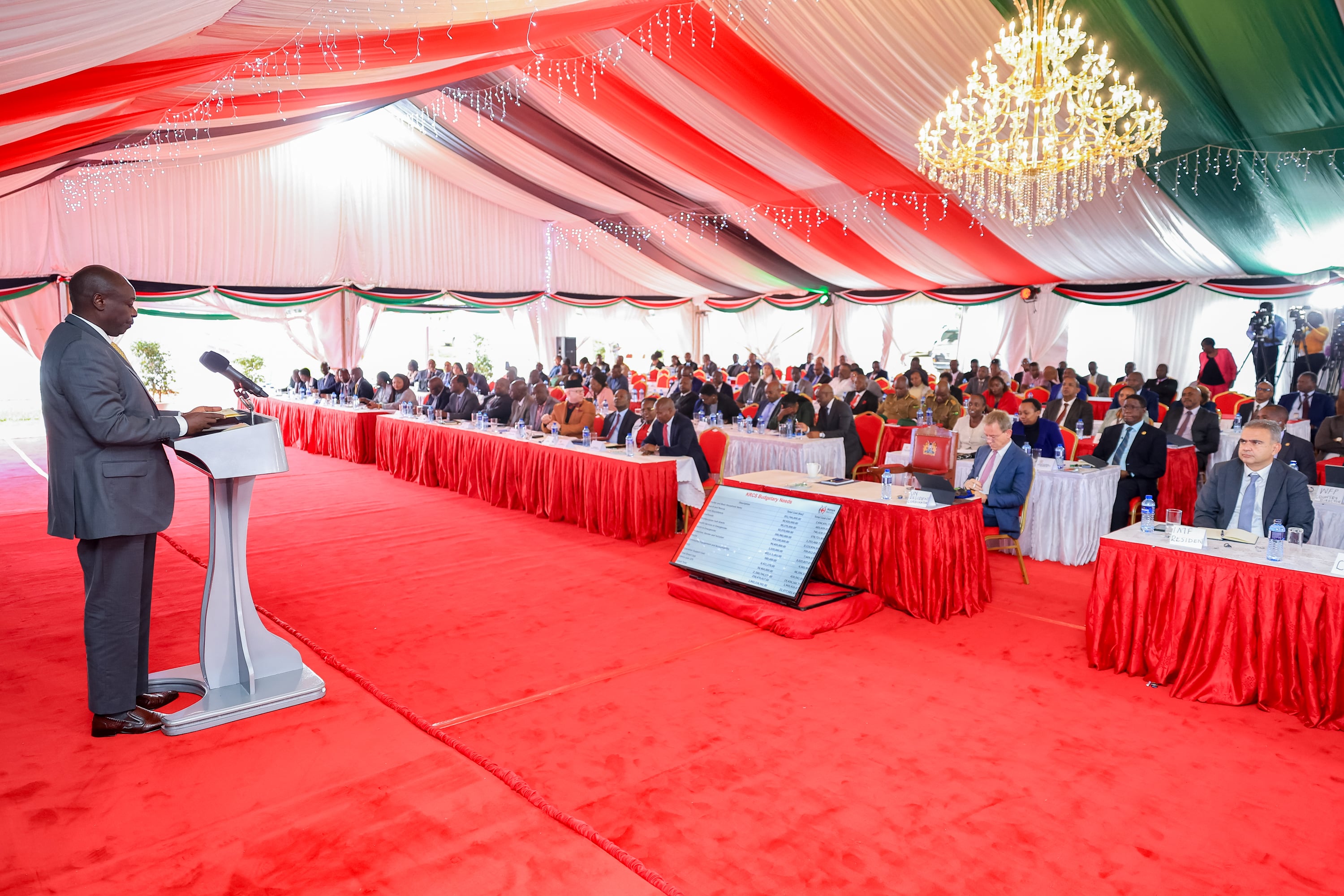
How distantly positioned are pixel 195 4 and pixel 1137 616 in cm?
448

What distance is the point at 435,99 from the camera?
12.0 metres

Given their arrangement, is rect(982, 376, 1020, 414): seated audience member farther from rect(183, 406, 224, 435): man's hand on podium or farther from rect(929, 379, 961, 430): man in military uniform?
rect(183, 406, 224, 435): man's hand on podium

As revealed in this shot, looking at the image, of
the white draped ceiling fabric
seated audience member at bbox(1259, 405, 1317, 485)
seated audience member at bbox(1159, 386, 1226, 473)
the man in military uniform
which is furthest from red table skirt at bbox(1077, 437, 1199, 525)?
the white draped ceiling fabric

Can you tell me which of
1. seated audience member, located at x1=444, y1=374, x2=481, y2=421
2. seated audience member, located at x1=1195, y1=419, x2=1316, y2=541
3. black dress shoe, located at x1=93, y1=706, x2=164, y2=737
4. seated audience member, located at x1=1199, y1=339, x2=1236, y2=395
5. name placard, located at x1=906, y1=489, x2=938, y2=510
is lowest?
black dress shoe, located at x1=93, y1=706, x2=164, y2=737

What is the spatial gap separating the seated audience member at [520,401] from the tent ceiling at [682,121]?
10.5 ft

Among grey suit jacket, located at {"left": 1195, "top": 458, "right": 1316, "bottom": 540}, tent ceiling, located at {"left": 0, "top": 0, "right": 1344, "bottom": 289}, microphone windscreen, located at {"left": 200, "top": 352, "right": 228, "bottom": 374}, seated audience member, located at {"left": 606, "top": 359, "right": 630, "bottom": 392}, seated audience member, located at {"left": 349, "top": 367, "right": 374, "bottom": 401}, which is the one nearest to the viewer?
microphone windscreen, located at {"left": 200, "top": 352, "right": 228, "bottom": 374}

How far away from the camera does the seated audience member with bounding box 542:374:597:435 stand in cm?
814

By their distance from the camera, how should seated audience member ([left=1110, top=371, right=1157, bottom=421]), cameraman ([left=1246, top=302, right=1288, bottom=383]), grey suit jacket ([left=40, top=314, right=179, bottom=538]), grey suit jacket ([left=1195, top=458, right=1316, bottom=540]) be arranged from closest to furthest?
grey suit jacket ([left=40, top=314, right=179, bottom=538]) < grey suit jacket ([left=1195, top=458, right=1316, bottom=540]) < seated audience member ([left=1110, top=371, right=1157, bottom=421]) < cameraman ([left=1246, top=302, right=1288, bottom=383])

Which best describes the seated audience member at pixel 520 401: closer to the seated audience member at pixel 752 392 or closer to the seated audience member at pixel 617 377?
the seated audience member at pixel 617 377

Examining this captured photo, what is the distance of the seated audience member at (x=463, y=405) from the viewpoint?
9.44m

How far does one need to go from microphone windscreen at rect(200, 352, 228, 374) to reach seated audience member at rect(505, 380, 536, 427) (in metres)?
6.06

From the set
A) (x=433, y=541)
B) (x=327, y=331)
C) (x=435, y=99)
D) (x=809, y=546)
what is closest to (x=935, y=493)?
(x=809, y=546)

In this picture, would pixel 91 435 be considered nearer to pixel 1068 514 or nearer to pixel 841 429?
pixel 1068 514

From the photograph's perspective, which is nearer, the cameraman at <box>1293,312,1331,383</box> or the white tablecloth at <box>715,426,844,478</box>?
the white tablecloth at <box>715,426,844,478</box>
